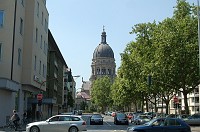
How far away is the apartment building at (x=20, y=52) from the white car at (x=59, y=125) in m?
7.81

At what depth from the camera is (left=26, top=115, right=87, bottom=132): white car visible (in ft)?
84.6

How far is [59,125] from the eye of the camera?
26016mm

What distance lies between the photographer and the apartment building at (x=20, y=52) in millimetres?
35438

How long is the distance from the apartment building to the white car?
25.6ft

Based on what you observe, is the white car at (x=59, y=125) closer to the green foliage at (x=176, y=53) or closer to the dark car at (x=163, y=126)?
the dark car at (x=163, y=126)

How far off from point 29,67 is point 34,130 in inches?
656

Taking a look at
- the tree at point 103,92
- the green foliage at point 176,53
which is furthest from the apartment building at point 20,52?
the tree at point 103,92

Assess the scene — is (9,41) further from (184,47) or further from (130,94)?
(130,94)

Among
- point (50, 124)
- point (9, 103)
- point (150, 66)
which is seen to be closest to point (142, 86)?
point (150, 66)

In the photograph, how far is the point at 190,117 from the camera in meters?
44.4

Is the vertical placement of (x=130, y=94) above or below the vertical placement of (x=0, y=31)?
below

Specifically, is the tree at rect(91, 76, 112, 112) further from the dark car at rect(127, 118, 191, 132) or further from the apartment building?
the dark car at rect(127, 118, 191, 132)

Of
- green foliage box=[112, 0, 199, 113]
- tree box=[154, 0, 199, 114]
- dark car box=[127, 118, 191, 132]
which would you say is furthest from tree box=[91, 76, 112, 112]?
dark car box=[127, 118, 191, 132]

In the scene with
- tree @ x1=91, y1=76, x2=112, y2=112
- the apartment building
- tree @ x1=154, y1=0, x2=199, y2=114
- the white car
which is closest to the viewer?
the white car
